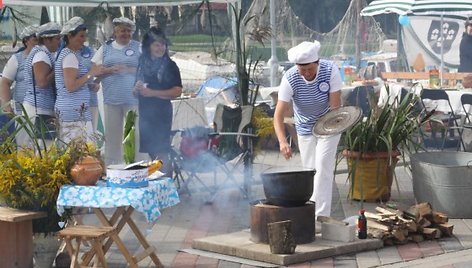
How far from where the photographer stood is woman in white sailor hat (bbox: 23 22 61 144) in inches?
356

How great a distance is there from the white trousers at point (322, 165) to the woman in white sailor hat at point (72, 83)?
1.97 metres

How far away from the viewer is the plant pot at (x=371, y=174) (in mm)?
9703

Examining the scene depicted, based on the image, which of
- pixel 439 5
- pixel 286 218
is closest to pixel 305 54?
pixel 286 218

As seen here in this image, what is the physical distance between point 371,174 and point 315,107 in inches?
65.2

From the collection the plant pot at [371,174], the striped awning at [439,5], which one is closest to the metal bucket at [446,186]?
the plant pot at [371,174]

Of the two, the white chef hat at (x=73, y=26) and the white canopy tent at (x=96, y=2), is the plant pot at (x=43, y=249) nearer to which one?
the white chef hat at (x=73, y=26)

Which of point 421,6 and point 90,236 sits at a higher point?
point 421,6

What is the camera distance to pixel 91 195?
258 inches

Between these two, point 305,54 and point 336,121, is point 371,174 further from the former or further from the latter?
point 305,54

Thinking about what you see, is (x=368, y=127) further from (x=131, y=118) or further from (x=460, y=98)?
(x=460, y=98)

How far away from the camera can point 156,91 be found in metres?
9.91

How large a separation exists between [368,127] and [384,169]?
0.45 m

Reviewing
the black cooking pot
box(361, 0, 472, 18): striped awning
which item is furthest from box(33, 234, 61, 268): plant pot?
box(361, 0, 472, 18): striped awning

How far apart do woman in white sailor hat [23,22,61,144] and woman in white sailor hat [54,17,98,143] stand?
0.19 metres
